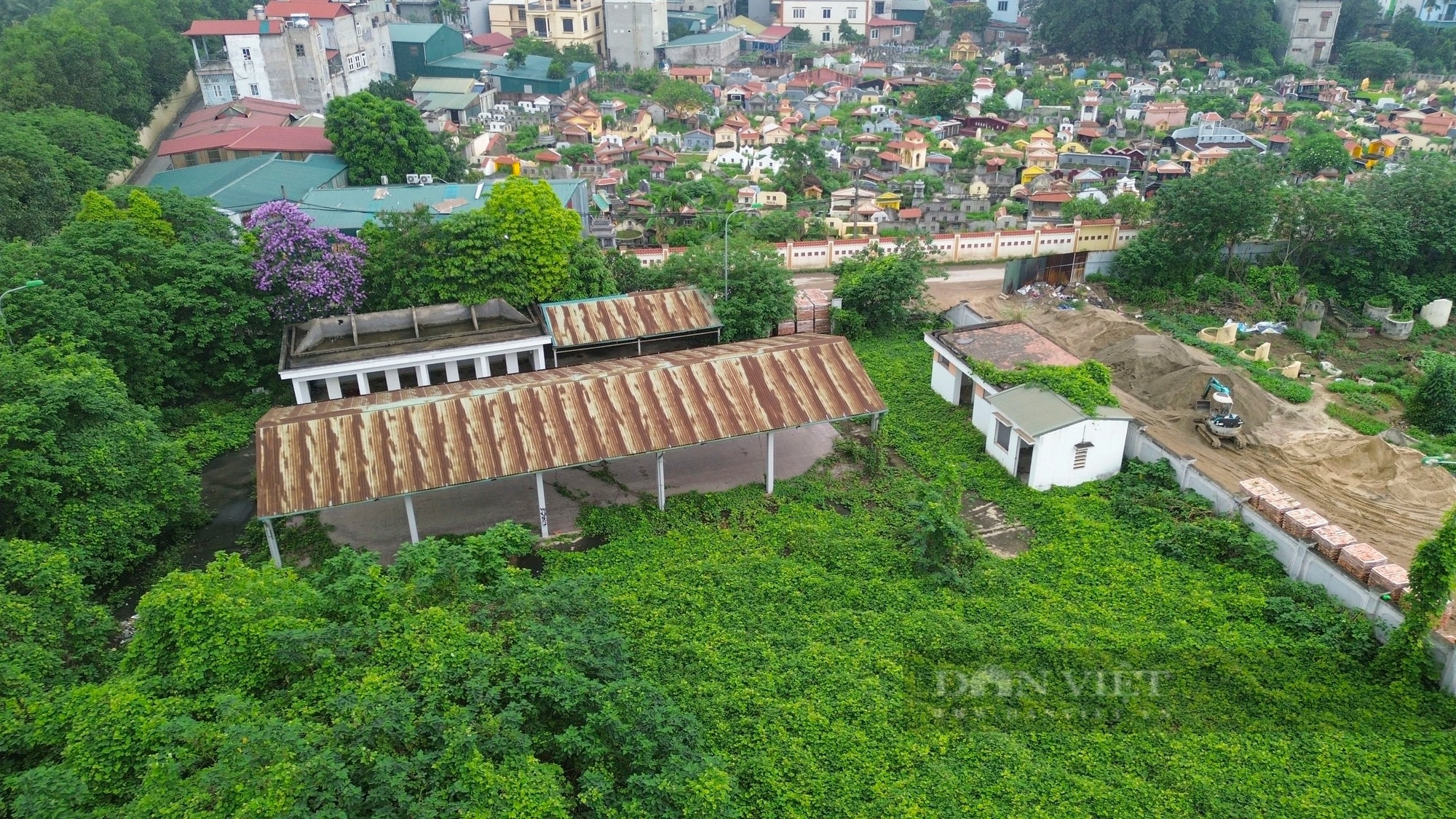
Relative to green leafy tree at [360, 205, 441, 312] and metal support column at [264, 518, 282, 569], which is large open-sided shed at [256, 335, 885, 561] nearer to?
metal support column at [264, 518, 282, 569]

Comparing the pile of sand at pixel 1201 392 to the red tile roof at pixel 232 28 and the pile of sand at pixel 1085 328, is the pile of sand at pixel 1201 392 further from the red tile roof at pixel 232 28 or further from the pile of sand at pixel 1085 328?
the red tile roof at pixel 232 28

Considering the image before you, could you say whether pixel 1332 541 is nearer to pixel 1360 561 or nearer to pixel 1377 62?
pixel 1360 561

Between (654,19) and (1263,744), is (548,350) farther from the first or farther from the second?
(654,19)

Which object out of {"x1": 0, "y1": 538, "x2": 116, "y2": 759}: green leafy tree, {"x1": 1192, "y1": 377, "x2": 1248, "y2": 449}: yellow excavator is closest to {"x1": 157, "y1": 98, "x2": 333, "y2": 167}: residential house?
{"x1": 0, "y1": 538, "x2": 116, "y2": 759}: green leafy tree

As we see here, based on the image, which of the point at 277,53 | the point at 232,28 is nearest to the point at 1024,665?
the point at 277,53

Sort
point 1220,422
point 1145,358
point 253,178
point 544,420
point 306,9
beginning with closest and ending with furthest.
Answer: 1. point 544,420
2. point 1220,422
3. point 1145,358
4. point 253,178
5. point 306,9
